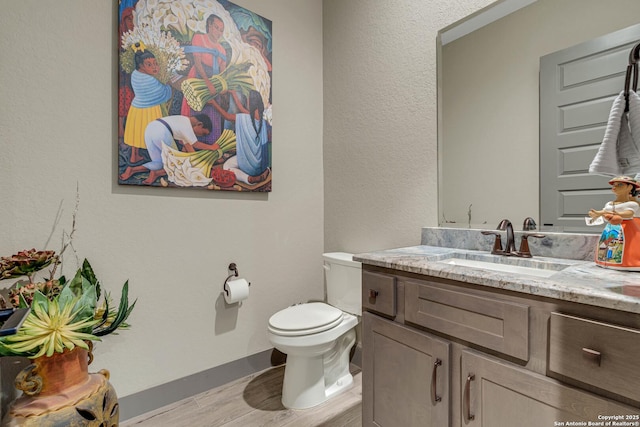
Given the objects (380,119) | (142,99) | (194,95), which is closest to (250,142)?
(194,95)

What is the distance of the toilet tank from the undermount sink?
64cm

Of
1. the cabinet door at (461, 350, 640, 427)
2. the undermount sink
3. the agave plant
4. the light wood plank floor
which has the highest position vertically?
the undermount sink

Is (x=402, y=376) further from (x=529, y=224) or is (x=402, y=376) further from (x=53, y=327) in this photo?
(x=53, y=327)

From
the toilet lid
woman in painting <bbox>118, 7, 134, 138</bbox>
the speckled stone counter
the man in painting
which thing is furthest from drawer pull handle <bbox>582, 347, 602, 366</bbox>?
woman in painting <bbox>118, 7, 134, 138</bbox>

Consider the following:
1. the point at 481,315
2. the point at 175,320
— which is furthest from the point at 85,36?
the point at 481,315

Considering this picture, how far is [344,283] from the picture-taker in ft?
6.52

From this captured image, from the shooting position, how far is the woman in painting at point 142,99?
1.62 meters

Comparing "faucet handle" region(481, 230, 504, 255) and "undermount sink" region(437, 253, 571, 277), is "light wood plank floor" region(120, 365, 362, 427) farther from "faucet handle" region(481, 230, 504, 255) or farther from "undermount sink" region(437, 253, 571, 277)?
"faucet handle" region(481, 230, 504, 255)

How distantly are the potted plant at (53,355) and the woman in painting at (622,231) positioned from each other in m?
1.75

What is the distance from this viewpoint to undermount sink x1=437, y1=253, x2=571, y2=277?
119 cm

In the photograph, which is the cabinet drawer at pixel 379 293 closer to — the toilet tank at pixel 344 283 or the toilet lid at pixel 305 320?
the toilet lid at pixel 305 320

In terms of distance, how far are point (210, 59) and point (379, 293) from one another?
164 cm

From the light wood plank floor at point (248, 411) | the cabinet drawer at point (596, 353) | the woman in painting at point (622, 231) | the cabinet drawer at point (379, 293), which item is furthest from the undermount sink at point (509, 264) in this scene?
the light wood plank floor at point (248, 411)

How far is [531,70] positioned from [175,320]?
221 centimetres
